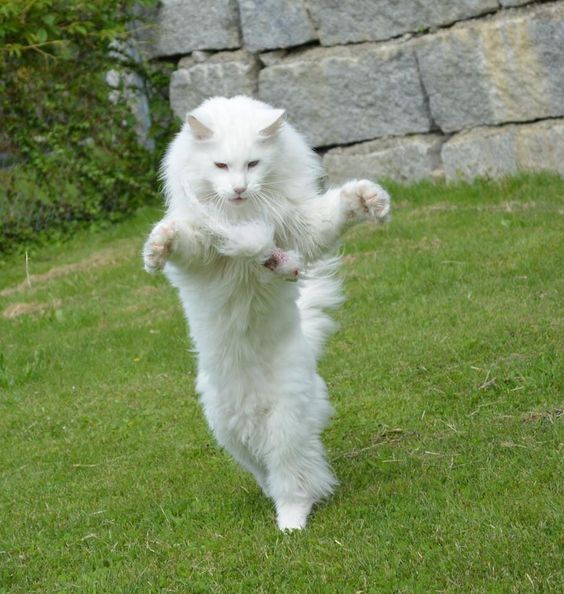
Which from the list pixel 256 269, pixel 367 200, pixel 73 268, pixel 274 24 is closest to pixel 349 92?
pixel 274 24

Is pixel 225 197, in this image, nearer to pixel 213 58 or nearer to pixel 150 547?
pixel 150 547

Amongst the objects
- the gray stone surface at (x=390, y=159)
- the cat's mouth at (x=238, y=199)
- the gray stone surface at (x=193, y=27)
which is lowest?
the gray stone surface at (x=390, y=159)

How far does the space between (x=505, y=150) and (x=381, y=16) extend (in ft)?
4.86

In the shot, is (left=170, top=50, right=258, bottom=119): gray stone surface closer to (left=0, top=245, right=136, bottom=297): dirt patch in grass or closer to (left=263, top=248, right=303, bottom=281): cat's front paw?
(left=0, top=245, right=136, bottom=297): dirt patch in grass

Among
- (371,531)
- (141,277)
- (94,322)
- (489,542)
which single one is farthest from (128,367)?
(489,542)

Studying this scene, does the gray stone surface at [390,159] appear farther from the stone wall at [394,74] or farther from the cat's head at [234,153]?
the cat's head at [234,153]

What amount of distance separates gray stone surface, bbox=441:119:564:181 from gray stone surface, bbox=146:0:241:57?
2.34 m

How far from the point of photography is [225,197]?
4.28m

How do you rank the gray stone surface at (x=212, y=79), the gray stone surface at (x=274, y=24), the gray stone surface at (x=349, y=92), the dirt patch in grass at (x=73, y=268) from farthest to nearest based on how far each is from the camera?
1. the gray stone surface at (x=212, y=79)
2. the gray stone surface at (x=274, y=24)
3. the dirt patch in grass at (x=73, y=268)
4. the gray stone surface at (x=349, y=92)

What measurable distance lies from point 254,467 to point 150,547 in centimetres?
52

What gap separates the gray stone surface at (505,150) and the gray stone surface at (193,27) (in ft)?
7.69

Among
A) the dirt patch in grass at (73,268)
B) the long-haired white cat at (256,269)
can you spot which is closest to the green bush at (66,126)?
the dirt patch in grass at (73,268)

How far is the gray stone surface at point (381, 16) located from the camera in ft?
30.0

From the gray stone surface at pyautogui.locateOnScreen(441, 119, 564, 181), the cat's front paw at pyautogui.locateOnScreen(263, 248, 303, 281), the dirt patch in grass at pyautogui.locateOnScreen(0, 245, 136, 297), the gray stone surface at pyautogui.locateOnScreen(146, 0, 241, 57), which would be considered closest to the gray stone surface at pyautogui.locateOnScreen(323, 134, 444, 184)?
the gray stone surface at pyautogui.locateOnScreen(441, 119, 564, 181)
